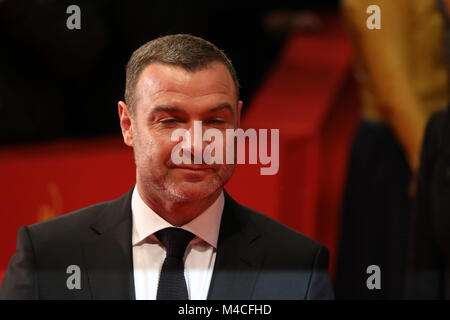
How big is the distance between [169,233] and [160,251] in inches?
0.8

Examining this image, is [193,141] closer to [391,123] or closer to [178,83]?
[178,83]

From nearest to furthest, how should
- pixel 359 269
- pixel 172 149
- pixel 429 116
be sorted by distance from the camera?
pixel 172 149
pixel 359 269
pixel 429 116

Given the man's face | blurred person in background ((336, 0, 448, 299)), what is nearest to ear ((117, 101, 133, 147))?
the man's face

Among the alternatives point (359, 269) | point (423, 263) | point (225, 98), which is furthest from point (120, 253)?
point (423, 263)

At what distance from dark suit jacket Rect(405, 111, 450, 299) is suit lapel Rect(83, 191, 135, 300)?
0.37 metres

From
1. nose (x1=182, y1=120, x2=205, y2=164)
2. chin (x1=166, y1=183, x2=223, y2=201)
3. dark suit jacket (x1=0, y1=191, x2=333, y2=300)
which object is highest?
nose (x1=182, y1=120, x2=205, y2=164)

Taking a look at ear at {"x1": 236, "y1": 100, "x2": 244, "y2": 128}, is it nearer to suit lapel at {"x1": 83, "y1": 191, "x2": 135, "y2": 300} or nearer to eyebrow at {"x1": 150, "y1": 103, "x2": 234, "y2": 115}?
eyebrow at {"x1": 150, "y1": 103, "x2": 234, "y2": 115}

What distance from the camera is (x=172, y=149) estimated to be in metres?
0.81

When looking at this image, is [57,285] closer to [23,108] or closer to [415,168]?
[23,108]

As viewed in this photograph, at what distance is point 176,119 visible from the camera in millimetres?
811

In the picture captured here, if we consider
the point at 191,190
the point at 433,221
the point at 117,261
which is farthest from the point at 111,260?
the point at 433,221

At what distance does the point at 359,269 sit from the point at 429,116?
0.82 feet

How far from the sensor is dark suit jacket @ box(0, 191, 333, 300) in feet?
2.78

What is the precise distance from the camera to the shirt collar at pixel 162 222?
844 mm
